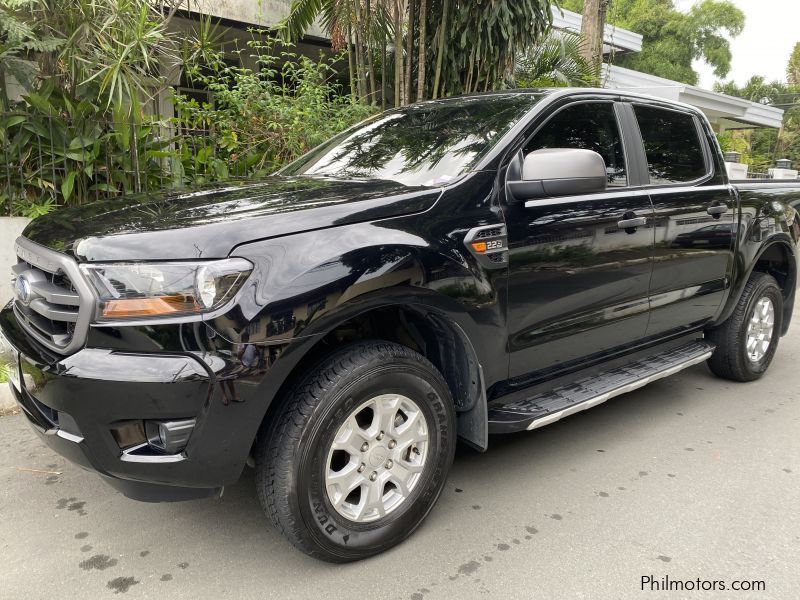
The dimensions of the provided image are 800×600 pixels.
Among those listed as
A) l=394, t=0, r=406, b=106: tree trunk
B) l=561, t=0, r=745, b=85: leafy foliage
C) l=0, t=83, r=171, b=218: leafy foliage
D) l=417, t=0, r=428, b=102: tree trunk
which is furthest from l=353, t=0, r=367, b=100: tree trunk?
l=561, t=0, r=745, b=85: leafy foliage

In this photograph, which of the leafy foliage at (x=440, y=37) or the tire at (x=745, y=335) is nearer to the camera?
the tire at (x=745, y=335)

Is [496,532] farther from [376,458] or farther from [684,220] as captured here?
[684,220]

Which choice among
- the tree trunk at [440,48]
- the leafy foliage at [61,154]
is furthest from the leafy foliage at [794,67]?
the leafy foliage at [61,154]

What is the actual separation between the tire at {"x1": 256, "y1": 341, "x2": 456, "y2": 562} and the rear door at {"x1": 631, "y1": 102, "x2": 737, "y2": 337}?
1.71m

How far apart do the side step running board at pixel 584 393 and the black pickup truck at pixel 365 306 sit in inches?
0.5

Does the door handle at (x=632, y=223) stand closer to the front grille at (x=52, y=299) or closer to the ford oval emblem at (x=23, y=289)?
the front grille at (x=52, y=299)

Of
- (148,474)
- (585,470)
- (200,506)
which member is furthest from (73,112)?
(585,470)

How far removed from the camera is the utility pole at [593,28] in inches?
411

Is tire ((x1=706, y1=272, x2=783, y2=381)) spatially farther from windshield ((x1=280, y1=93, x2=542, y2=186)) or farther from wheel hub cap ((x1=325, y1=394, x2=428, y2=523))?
wheel hub cap ((x1=325, y1=394, x2=428, y2=523))

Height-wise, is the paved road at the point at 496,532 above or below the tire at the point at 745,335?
below

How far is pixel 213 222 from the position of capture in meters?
2.10

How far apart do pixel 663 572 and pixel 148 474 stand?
75.2 inches

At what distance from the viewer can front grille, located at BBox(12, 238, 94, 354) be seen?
1991 millimetres

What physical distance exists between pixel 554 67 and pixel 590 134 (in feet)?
21.6
